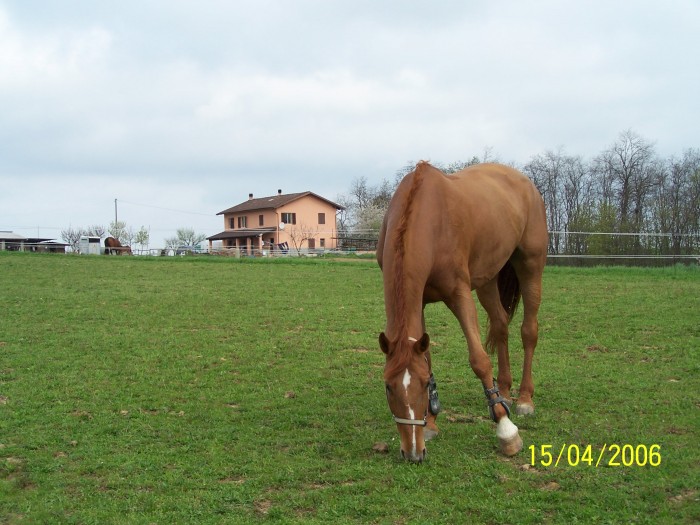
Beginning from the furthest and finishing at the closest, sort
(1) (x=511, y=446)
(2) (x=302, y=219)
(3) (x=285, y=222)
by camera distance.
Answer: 1. (2) (x=302, y=219)
2. (3) (x=285, y=222)
3. (1) (x=511, y=446)

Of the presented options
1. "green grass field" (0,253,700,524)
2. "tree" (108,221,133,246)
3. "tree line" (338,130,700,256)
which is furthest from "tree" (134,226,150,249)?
"green grass field" (0,253,700,524)

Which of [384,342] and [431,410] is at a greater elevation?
[384,342]

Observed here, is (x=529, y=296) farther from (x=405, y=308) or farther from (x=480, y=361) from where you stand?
(x=405, y=308)

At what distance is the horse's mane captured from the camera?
4383 mm

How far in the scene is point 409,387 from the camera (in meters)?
4.33

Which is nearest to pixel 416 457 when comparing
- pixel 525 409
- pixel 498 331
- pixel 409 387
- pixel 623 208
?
pixel 409 387

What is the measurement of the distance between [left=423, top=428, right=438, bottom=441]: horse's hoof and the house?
163ft

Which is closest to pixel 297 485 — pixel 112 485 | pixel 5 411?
pixel 112 485

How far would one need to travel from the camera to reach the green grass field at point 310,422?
153 inches

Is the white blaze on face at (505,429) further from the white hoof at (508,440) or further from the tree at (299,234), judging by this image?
the tree at (299,234)

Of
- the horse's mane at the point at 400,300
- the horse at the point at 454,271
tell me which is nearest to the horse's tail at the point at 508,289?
Answer: the horse at the point at 454,271

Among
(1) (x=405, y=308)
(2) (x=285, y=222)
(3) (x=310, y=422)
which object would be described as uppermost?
(2) (x=285, y=222)
